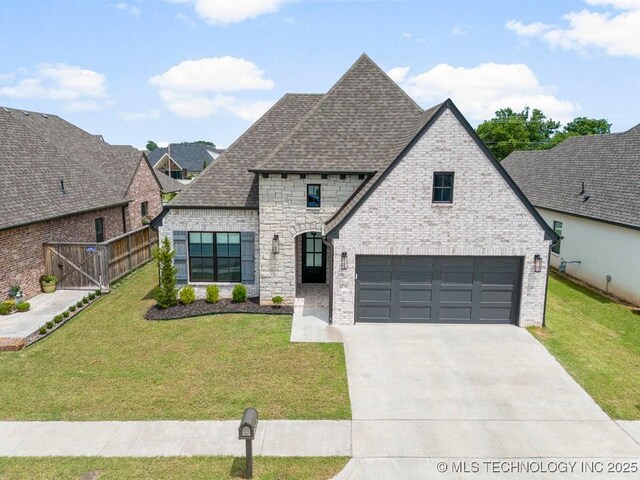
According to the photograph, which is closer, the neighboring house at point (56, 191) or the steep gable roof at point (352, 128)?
the steep gable roof at point (352, 128)

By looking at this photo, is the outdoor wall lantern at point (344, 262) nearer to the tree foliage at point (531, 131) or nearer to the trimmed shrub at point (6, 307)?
the trimmed shrub at point (6, 307)

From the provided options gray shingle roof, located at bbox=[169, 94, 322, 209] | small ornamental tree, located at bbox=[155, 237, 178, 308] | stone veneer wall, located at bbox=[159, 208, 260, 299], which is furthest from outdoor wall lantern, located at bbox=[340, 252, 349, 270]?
small ornamental tree, located at bbox=[155, 237, 178, 308]

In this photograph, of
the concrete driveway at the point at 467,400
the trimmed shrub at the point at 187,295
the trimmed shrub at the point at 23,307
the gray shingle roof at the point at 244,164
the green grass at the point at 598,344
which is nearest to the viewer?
the concrete driveway at the point at 467,400

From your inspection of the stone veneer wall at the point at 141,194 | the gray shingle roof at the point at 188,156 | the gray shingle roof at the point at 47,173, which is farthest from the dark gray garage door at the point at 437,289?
the gray shingle roof at the point at 188,156

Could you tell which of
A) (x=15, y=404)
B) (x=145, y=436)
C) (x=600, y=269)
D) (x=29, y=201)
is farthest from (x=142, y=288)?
(x=600, y=269)

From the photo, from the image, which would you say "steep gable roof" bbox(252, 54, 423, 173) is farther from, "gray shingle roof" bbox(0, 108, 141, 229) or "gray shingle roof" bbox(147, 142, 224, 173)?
"gray shingle roof" bbox(147, 142, 224, 173)

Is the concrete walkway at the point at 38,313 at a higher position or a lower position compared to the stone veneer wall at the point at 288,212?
lower
